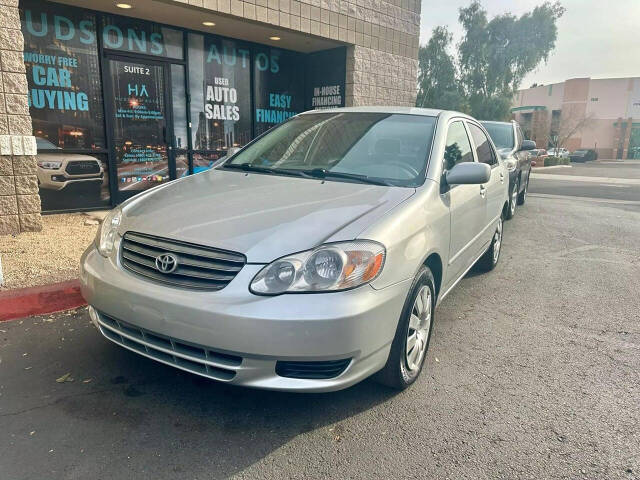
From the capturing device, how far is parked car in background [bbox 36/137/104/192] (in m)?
7.34

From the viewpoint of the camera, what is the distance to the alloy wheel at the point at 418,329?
9.23ft

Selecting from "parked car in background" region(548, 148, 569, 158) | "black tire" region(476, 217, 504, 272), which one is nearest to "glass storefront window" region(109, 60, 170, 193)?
"black tire" region(476, 217, 504, 272)

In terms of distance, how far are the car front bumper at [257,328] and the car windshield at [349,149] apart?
3.57 ft

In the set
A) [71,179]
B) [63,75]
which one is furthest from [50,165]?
[63,75]

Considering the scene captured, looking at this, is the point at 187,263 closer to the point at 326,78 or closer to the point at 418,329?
the point at 418,329

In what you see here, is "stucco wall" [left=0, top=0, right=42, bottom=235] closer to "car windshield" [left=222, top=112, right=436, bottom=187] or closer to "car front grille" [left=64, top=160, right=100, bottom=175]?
"car front grille" [left=64, top=160, right=100, bottom=175]

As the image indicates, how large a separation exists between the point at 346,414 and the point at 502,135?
26.9 ft

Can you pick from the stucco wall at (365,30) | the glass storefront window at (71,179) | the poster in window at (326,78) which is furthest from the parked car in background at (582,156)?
the glass storefront window at (71,179)

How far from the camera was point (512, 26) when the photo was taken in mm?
37094

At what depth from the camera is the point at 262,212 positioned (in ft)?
8.67

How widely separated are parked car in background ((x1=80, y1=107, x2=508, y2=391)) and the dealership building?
13.5ft

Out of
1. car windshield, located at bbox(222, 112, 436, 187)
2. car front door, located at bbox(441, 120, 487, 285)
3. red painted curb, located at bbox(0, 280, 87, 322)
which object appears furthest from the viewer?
red painted curb, located at bbox(0, 280, 87, 322)

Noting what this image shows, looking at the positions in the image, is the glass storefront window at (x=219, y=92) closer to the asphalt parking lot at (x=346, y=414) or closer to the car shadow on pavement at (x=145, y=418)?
the asphalt parking lot at (x=346, y=414)

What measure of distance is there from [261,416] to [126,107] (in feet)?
23.3
